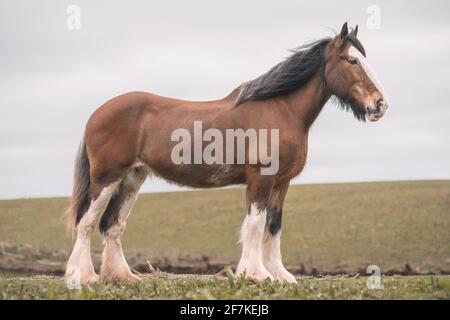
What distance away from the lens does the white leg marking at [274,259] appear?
12.8m

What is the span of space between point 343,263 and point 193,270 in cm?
667

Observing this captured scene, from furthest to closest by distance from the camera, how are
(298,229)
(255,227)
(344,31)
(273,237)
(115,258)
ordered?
(298,229), (115,258), (273,237), (344,31), (255,227)

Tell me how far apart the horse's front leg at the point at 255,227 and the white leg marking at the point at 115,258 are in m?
2.41

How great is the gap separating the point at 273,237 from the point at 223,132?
2.16m

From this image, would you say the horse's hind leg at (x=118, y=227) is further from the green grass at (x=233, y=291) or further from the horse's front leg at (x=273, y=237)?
the horse's front leg at (x=273, y=237)

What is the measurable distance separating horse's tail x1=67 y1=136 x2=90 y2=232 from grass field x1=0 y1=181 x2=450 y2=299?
32.0 ft

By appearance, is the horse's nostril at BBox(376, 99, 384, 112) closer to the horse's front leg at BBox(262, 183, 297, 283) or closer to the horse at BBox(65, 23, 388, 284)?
the horse at BBox(65, 23, 388, 284)

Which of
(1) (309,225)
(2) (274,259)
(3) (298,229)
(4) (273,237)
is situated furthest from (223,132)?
(1) (309,225)

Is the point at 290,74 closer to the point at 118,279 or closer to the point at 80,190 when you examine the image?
the point at 80,190

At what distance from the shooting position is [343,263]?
90.5ft

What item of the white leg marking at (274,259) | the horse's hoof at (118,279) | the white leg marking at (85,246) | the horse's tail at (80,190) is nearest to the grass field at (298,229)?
the horse's tail at (80,190)

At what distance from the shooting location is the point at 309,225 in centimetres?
3381

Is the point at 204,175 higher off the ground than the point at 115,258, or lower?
higher
